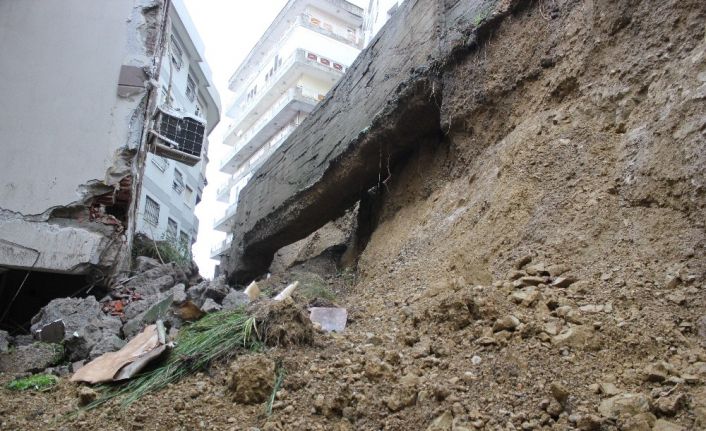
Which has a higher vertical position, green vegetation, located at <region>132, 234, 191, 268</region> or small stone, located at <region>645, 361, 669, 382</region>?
green vegetation, located at <region>132, 234, 191, 268</region>

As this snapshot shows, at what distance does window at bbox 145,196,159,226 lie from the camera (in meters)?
15.3

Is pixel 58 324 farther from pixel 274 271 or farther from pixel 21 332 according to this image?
pixel 274 271

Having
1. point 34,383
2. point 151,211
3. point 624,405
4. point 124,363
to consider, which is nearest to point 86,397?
point 124,363

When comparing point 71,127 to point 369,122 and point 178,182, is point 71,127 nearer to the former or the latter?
point 369,122

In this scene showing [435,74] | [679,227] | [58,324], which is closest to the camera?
[679,227]

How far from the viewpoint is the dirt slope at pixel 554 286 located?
183 centimetres

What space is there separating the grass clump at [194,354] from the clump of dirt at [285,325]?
0.07 m

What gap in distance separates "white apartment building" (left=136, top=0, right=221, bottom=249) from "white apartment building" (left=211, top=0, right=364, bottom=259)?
234 centimetres

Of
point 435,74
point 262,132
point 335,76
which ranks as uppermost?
point 335,76

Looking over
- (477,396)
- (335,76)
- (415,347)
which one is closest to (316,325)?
(415,347)

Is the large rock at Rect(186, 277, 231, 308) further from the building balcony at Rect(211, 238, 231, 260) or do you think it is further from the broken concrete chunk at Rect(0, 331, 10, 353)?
the building balcony at Rect(211, 238, 231, 260)

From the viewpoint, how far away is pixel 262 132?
971 inches

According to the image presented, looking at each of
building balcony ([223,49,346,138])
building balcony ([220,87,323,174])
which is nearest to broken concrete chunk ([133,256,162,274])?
building balcony ([220,87,323,174])

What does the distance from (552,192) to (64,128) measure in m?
5.64
